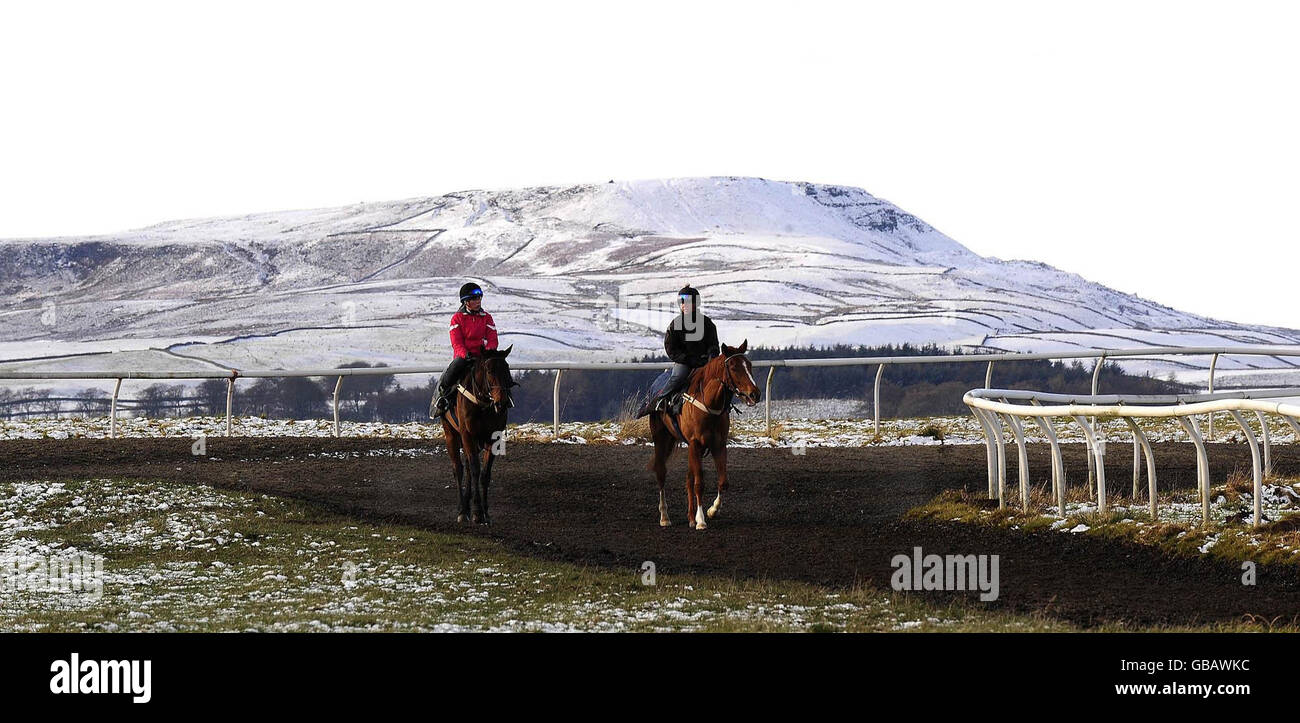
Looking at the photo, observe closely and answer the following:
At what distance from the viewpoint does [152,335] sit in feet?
392

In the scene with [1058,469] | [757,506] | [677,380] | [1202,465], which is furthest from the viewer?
[757,506]

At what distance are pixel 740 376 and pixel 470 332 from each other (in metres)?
3.09

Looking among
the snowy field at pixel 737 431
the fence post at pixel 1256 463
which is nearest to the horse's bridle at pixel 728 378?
the fence post at pixel 1256 463

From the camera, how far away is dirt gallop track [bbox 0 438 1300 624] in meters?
11.1

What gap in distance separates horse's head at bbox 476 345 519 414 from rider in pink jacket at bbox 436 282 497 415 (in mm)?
257

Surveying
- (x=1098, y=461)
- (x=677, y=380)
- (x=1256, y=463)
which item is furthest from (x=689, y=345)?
(x=1256, y=463)

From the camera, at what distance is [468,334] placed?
1616cm

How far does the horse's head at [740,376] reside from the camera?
14562 mm

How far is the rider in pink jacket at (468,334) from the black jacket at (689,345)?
186cm

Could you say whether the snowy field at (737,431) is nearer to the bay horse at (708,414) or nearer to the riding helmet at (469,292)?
the riding helmet at (469,292)

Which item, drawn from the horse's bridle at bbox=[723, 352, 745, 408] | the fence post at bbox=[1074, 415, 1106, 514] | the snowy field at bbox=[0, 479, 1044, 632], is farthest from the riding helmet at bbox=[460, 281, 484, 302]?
the fence post at bbox=[1074, 415, 1106, 514]

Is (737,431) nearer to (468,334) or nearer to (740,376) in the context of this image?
(468,334)

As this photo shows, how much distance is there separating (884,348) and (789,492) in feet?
273
